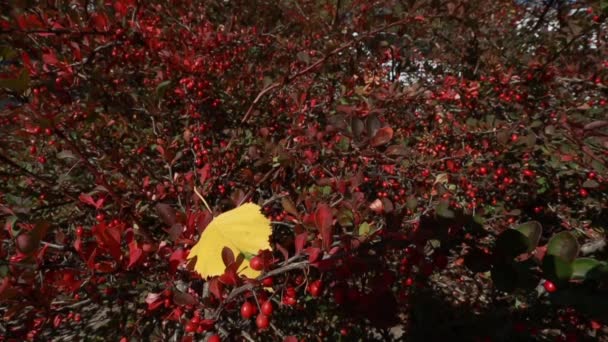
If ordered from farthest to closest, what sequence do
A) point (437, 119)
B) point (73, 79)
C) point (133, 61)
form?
point (437, 119) → point (133, 61) → point (73, 79)

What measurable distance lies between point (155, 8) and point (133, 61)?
257 cm

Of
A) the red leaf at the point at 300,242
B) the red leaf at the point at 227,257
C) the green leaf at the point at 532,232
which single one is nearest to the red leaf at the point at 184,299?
the red leaf at the point at 227,257

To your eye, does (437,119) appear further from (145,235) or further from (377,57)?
(145,235)

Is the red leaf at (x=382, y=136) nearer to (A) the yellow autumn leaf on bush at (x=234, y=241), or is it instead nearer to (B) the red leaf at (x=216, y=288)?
(A) the yellow autumn leaf on bush at (x=234, y=241)

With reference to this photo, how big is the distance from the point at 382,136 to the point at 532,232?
63 centimetres

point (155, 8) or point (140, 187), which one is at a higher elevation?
point (155, 8)

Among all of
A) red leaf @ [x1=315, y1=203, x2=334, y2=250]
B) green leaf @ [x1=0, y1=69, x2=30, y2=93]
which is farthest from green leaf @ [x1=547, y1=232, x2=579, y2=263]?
green leaf @ [x1=0, y1=69, x2=30, y2=93]

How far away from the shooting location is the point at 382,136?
1.29m

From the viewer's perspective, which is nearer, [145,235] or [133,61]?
[145,235]

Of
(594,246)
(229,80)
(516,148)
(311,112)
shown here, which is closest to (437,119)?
(516,148)

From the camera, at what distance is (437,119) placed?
12.0 ft

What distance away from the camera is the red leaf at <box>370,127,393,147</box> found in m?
1.28

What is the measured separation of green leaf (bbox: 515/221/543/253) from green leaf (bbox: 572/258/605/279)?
0.08 m

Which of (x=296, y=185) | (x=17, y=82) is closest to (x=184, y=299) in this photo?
(x=17, y=82)
